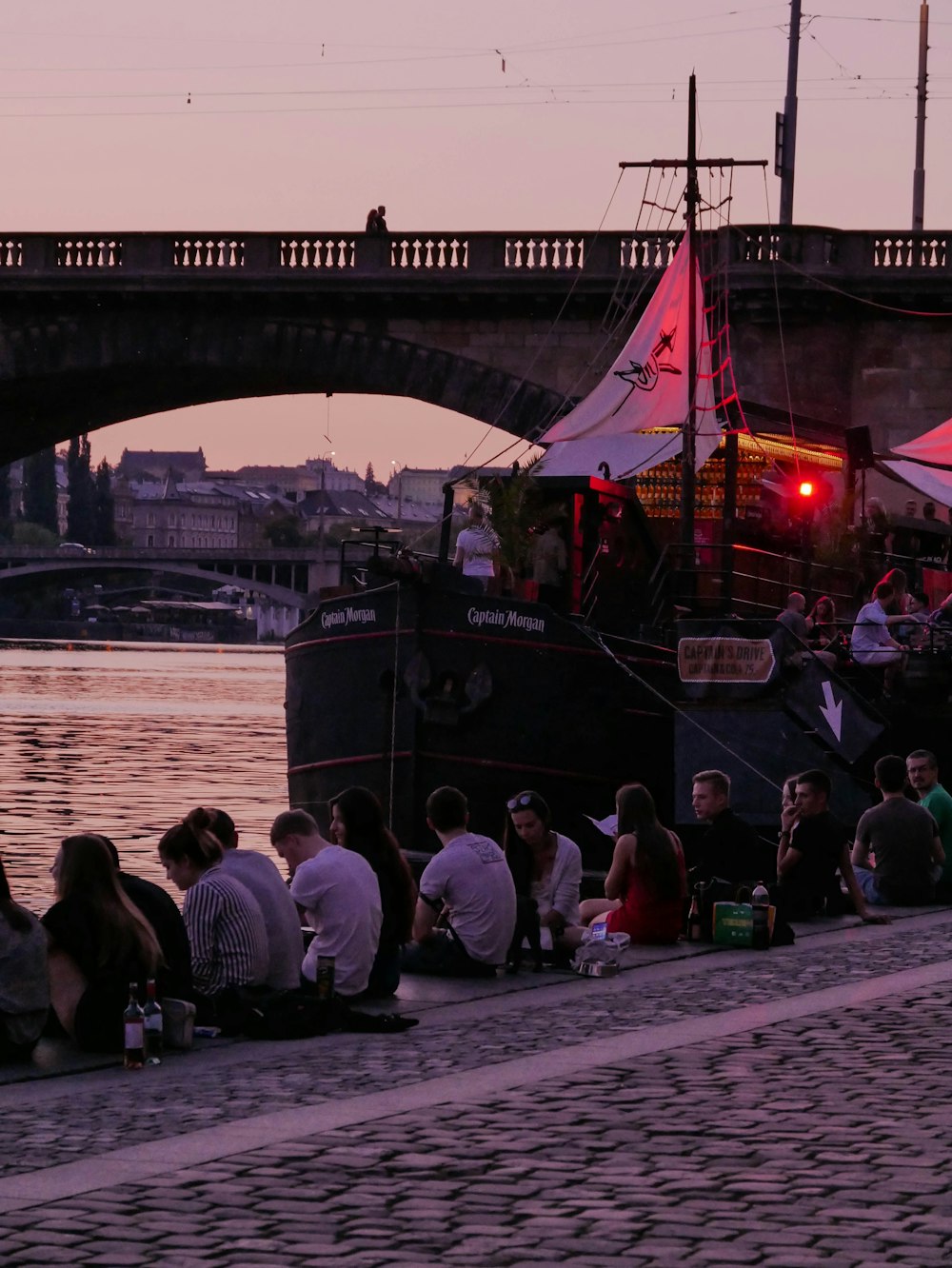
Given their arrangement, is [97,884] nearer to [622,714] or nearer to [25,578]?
[622,714]

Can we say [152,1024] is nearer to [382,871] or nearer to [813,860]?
[382,871]

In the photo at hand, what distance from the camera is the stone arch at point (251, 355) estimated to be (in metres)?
45.9

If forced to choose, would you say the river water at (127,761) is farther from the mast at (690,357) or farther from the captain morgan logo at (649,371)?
the captain morgan logo at (649,371)

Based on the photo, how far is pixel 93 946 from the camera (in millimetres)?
10570

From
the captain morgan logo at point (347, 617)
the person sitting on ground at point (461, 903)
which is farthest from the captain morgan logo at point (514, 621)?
the person sitting on ground at point (461, 903)

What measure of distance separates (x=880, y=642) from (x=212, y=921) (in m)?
15.8

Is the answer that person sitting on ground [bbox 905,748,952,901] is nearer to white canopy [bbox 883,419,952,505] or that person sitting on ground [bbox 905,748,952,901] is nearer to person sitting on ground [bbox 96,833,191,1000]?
person sitting on ground [bbox 96,833,191,1000]

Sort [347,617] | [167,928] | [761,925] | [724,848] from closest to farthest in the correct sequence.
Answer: [167,928] < [761,925] < [724,848] < [347,617]

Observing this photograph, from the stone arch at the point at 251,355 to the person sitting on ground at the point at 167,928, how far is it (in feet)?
111

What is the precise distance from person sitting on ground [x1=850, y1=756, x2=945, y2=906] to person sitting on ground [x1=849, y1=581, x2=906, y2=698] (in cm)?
741

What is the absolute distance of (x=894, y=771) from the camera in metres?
17.9

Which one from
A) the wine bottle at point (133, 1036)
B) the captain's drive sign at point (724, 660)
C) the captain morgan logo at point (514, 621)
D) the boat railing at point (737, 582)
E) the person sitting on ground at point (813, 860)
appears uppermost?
the boat railing at point (737, 582)

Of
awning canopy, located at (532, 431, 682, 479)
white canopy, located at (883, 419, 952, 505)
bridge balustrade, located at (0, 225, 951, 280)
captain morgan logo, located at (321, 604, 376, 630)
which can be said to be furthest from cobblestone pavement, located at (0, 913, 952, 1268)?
bridge balustrade, located at (0, 225, 951, 280)

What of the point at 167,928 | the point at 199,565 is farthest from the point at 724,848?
the point at 199,565
